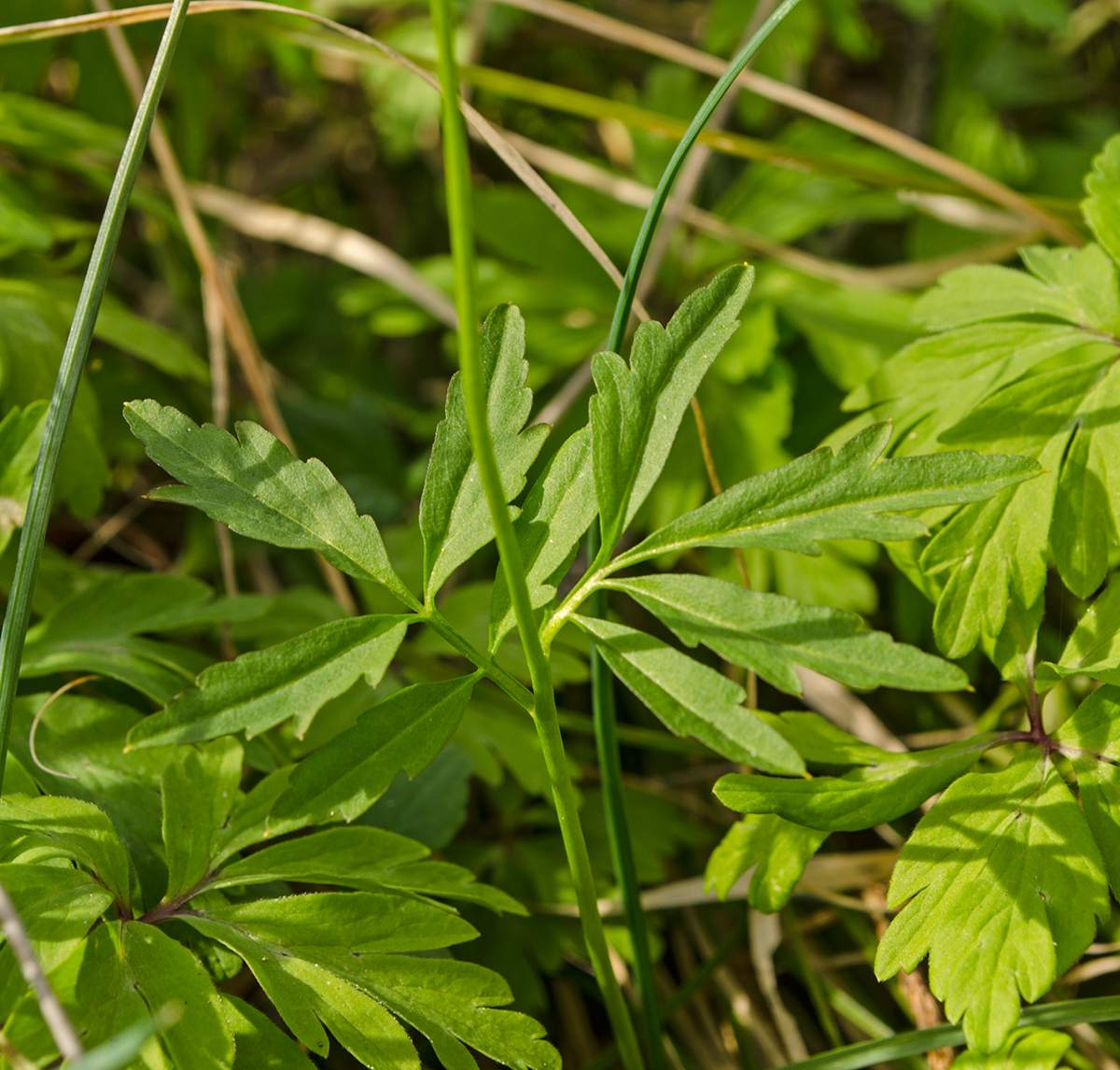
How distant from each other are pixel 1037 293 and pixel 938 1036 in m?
0.95

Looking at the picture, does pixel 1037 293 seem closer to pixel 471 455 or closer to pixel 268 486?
pixel 471 455

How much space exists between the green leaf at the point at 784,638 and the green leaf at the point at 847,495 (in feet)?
0.21

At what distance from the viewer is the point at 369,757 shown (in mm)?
959

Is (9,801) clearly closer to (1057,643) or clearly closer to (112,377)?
(112,377)

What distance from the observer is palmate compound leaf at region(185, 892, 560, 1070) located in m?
0.99

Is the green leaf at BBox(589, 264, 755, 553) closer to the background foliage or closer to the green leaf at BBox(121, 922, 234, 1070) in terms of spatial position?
the background foliage

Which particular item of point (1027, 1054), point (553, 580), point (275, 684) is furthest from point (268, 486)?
point (1027, 1054)

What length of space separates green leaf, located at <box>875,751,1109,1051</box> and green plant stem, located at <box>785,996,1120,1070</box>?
16 cm

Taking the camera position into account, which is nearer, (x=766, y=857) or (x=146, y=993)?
(x=146, y=993)

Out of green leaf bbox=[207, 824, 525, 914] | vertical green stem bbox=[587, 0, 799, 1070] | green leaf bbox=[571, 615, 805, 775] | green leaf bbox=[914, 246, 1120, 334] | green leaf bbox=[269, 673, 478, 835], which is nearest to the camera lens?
green leaf bbox=[571, 615, 805, 775]

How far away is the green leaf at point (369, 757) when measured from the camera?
37.4 inches

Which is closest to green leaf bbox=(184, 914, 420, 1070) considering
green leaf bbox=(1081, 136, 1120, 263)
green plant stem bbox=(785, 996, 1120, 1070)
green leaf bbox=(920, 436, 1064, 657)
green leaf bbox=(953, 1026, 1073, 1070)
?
green plant stem bbox=(785, 996, 1120, 1070)

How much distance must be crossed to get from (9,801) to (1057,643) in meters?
1.73

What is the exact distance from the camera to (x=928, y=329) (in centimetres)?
131
